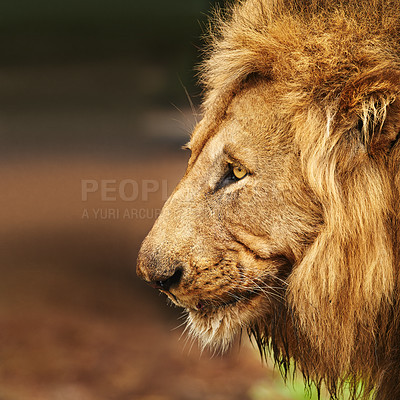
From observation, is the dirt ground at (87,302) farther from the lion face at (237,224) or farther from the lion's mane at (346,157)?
the lion's mane at (346,157)

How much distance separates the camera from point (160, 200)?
3.50 m

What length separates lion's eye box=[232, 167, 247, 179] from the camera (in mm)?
1506

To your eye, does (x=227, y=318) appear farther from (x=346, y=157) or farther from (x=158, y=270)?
(x=346, y=157)

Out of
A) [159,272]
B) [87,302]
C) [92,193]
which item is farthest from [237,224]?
[87,302]

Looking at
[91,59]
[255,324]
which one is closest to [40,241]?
[91,59]

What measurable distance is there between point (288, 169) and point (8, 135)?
8.43 ft

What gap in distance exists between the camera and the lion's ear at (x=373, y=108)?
135cm

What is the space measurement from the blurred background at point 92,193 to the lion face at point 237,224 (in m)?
1.76

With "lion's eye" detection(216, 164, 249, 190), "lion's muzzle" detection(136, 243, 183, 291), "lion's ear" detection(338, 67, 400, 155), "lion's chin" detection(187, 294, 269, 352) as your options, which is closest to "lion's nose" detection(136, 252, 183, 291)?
"lion's muzzle" detection(136, 243, 183, 291)

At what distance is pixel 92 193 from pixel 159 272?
2304 mm

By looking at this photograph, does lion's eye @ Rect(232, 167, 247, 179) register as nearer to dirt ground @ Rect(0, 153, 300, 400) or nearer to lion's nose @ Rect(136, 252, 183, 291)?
lion's nose @ Rect(136, 252, 183, 291)

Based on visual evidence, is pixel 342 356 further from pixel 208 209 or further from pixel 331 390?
pixel 208 209

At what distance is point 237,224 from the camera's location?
4.89 ft

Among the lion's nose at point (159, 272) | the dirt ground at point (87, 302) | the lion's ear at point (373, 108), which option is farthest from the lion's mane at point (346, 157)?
the dirt ground at point (87, 302)
